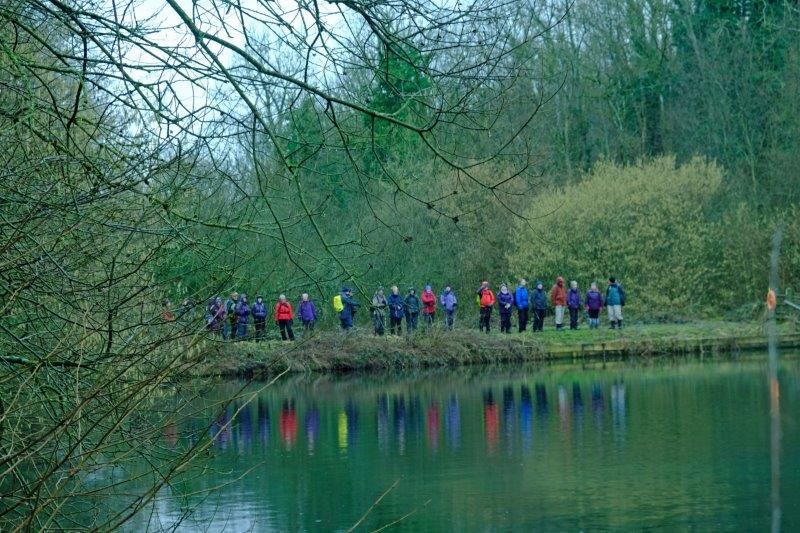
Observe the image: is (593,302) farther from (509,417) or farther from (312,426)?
(312,426)

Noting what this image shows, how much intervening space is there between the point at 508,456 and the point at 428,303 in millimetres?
19586

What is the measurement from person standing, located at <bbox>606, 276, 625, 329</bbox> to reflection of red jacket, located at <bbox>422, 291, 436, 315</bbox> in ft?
16.2

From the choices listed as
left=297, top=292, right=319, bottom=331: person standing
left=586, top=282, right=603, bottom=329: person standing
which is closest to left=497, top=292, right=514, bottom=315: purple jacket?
left=586, top=282, right=603, bottom=329: person standing

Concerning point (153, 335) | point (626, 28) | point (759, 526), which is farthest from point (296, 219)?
point (626, 28)

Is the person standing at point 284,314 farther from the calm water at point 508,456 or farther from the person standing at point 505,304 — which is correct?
the person standing at point 505,304

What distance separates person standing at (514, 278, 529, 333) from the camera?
39.4 metres

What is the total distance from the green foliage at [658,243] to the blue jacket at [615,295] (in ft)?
8.08

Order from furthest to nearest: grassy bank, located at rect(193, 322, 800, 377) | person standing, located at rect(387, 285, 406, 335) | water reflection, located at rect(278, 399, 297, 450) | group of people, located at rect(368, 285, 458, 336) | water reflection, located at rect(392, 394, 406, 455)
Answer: group of people, located at rect(368, 285, 458, 336), person standing, located at rect(387, 285, 406, 335), grassy bank, located at rect(193, 322, 800, 377), water reflection, located at rect(278, 399, 297, 450), water reflection, located at rect(392, 394, 406, 455)

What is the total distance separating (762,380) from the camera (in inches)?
1142

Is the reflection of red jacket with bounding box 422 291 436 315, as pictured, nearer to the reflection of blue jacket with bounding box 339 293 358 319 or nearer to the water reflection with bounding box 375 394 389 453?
the reflection of blue jacket with bounding box 339 293 358 319

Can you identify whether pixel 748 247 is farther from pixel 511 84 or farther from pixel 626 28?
pixel 511 84

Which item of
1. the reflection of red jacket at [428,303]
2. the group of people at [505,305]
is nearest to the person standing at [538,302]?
the group of people at [505,305]

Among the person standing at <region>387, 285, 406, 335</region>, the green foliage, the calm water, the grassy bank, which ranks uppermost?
the green foliage

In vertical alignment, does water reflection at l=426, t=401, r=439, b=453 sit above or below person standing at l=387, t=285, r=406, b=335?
below
